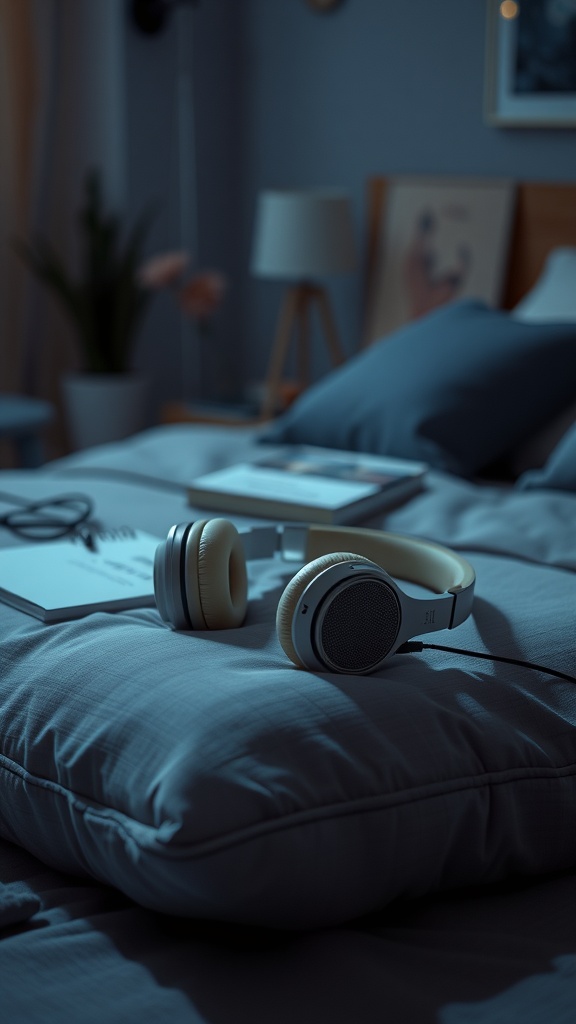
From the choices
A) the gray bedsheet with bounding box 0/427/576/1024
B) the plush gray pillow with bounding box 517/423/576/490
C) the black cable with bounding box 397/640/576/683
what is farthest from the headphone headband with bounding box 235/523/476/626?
the plush gray pillow with bounding box 517/423/576/490

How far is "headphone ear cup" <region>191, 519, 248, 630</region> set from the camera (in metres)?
0.99

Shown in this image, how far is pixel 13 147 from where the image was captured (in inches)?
136

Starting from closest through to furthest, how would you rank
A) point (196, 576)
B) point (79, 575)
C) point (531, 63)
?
point (196, 576) < point (79, 575) < point (531, 63)

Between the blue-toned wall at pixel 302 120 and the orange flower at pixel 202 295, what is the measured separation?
0.46 m

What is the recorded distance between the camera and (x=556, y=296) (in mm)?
2393

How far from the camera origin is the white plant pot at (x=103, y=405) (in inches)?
134

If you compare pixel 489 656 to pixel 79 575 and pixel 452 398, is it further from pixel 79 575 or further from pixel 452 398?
pixel 452 398

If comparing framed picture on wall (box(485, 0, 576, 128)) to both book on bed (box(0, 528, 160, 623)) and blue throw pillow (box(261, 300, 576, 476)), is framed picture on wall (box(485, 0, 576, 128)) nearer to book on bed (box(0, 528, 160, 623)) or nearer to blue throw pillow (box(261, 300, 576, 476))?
blue throw pillow (box(261, 300, 576, 476))

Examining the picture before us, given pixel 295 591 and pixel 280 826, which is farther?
pixel 295 591

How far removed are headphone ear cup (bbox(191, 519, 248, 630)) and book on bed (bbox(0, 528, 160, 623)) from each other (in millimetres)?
130

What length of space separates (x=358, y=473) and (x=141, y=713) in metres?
0.90

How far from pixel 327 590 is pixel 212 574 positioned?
0.53 feet

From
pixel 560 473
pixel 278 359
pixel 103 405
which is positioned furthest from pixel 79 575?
pixel 103 405

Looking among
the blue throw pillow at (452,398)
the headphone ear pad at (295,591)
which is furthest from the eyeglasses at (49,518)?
the blue throw pillow at (452,398)
